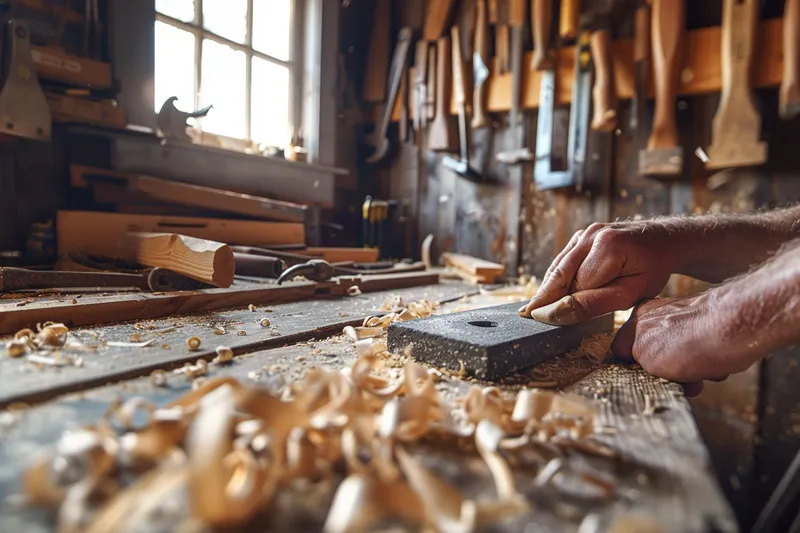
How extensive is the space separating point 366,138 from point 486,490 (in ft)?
9.36

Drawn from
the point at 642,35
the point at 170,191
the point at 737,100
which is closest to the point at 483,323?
the point at 170,191

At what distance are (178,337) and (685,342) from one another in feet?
2.84

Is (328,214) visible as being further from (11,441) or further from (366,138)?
(11,441)

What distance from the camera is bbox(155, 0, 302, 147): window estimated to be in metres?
2.25

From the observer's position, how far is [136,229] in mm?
1671

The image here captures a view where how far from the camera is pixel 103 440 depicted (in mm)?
446

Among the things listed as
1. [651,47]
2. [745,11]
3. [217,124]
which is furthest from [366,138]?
[745,11]

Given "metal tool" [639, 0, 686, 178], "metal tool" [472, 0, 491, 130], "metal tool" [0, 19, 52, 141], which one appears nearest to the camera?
"metal tool" [0, 19, 52, 141]

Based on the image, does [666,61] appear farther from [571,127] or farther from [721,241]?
[721,241]

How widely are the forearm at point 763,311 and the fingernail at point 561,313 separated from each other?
0.23 m

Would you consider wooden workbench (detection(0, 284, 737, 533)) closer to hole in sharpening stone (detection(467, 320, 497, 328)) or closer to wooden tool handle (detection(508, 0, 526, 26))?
hole in sharpening stone (detection(467, 320, 497, 328))

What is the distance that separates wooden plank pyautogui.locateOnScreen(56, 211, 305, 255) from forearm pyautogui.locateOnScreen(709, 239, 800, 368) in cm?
167

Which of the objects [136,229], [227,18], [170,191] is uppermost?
[227,18]

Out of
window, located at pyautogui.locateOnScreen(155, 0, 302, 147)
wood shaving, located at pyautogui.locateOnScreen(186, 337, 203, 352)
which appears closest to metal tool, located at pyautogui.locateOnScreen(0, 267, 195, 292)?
wood shaving, located at pyautogui.locateOnScreen(186, 337, 203, 352)
